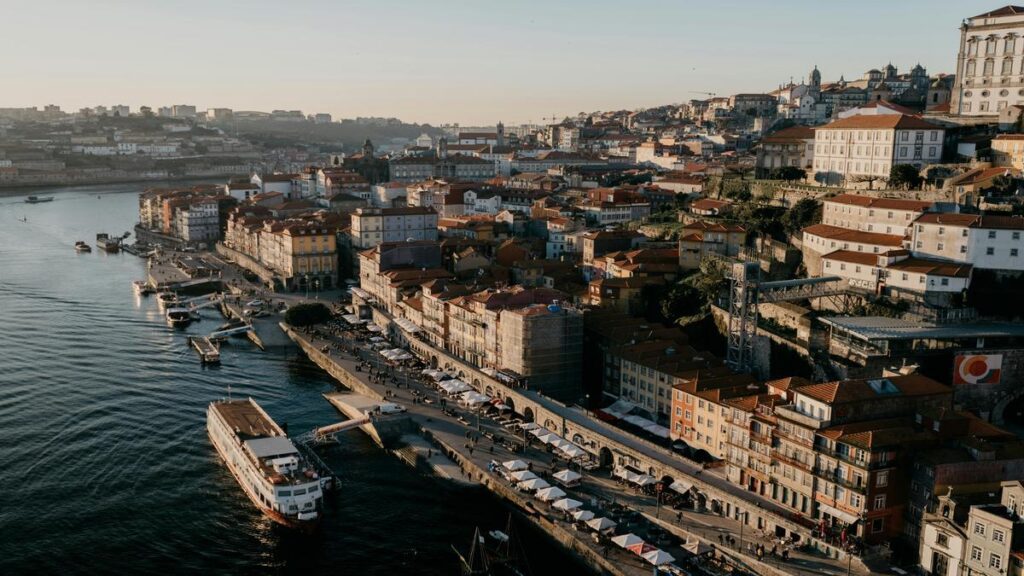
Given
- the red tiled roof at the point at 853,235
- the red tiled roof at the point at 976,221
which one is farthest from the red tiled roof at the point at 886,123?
the red tiled roof at the point at 976,221

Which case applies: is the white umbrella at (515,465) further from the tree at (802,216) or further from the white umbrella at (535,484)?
the tree at (802,216)

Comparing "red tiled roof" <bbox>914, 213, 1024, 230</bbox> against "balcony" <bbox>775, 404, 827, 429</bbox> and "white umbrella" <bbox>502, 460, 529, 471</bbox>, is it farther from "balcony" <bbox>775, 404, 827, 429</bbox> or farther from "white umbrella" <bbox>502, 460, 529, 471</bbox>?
"white umbrella" <bbox>502, 460, 529, 471</bbox>

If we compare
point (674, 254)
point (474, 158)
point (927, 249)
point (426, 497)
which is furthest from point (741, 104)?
point (426, 497)

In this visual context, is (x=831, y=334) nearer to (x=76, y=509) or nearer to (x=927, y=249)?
(x=927, y=249)

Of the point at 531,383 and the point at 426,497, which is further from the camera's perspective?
the point at 531,383

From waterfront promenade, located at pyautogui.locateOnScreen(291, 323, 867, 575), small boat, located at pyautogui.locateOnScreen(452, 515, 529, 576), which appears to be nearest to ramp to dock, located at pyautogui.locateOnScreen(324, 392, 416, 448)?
waterfront promenade, located at pyautogui.locateOnScreen(291, 323, 867, 575)

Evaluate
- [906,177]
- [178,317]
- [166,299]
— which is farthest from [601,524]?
[166,299]

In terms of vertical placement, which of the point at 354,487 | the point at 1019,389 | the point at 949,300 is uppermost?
the point at 949,300
